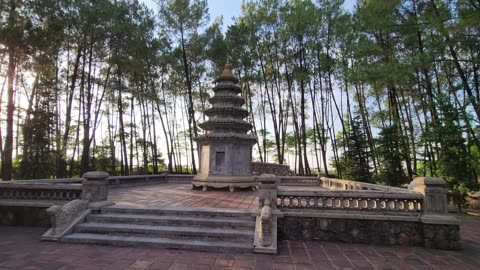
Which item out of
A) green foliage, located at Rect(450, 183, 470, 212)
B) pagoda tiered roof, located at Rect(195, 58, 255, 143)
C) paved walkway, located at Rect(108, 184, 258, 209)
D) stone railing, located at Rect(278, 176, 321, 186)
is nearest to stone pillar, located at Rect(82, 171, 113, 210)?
paved walkway, located at Rect(108, 184, 258, 209)

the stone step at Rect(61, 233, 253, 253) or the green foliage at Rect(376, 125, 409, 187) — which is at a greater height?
the green foliage at Rect(376, 125, 409, 187)

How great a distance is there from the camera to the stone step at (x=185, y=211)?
19.1ft

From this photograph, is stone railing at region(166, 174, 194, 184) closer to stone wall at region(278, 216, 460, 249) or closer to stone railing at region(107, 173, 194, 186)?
stone railing at region(107, 173, 194, 186)

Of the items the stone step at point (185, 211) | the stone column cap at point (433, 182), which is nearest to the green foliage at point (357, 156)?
the stone column cap at point (433, 182)

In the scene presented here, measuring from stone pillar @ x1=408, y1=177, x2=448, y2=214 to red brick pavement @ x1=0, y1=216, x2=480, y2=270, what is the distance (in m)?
0.83

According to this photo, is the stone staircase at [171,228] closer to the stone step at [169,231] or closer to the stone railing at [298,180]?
the stone step at [169,231]

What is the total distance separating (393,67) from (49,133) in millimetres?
20679

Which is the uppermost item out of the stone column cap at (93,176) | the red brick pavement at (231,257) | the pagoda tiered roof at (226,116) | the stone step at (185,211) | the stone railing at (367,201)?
the pagoda tiered roof at (226,116)

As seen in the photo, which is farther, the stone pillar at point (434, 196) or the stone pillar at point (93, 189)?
the stone pillar at point (93, 189)

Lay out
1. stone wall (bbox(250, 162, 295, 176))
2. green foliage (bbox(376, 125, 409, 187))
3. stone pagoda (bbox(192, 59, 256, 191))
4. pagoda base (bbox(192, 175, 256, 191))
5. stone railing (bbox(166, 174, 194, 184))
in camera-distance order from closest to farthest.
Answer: pagoda base (bbox(192, 175, 256, 191)) < stone pagoda (bbox(192, 59, 256, 191)) < green foliage (bbox(376, 125, 409, 187)) < stone railing (bbox(166, 174, 194, 184)) < stone wall (bbox(250, 162, 295, 176))

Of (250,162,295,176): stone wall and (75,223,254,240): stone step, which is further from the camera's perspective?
(250,162,295,176): stone wall

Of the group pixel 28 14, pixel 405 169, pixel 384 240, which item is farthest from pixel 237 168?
pixel 28 14

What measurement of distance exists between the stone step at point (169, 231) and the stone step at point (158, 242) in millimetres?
141

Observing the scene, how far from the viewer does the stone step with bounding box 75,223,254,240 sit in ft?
16.9
